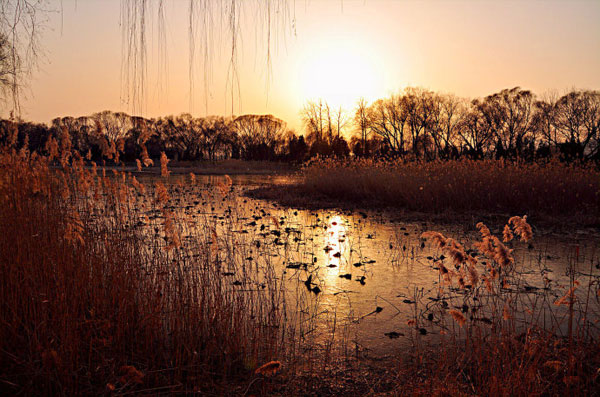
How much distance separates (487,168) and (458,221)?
3847 millimetres

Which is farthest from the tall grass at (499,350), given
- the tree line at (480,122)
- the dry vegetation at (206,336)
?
the tree line at (480,122)

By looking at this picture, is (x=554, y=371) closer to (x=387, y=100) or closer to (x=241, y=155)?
(x=387, y=100)

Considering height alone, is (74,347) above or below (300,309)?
above

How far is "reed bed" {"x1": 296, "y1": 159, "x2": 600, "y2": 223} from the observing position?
34.6 ft

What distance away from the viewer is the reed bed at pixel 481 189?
1053 cm

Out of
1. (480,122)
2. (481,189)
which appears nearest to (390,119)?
(480,122)

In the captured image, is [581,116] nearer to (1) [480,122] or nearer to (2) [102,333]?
(1) [480,122]

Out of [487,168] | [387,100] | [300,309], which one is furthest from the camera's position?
[387,100]

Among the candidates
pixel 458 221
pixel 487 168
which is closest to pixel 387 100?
pixel 487 168

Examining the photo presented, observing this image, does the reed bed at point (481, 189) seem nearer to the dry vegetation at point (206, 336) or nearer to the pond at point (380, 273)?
the pond at point (380, 273)

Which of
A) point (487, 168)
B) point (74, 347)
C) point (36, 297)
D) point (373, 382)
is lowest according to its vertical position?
point (373, 382)

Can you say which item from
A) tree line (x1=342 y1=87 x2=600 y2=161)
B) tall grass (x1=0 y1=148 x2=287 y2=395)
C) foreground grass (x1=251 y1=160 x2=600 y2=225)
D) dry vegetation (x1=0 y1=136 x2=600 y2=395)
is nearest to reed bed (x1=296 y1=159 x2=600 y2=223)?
foreground grass (x1=251 y1=160 x2=600 y2=225)

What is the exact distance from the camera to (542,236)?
318 inches

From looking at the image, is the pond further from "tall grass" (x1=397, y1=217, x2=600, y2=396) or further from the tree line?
the tree line
